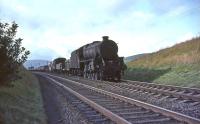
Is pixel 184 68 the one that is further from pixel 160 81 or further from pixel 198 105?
pixel 198 105

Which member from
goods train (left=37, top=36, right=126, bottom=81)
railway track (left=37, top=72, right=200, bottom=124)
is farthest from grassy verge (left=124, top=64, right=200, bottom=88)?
railway track (left=37, top=72, right=200, bottom=124)

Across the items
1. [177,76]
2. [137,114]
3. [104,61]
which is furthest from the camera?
[104,61]

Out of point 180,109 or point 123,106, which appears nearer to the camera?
point 180,109

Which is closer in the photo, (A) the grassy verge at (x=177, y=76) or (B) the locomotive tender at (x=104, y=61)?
(A) the grassy verge at (x=177, y=76)

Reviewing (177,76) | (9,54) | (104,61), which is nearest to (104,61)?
(104,61)

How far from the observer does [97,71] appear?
106ft

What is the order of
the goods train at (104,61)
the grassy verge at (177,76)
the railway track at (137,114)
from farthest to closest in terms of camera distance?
1. the goods train at (104,61)
2. the grassy verge at (177,76)
3. the railway track at (137,114)

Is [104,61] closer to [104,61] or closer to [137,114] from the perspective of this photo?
[104,61]

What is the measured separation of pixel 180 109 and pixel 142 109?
47.7 inches

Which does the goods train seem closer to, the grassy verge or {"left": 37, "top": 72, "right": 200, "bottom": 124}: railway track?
the grassy verge

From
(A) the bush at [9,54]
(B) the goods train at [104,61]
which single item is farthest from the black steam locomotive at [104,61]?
(A) the bush at [9,54]

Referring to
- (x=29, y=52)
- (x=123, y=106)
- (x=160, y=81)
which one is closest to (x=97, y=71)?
(x=160, y=81)

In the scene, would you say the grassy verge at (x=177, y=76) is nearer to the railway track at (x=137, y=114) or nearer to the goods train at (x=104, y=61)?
the goods train at (x=104, y=61)

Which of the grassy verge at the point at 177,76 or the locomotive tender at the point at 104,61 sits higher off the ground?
the locomotive tender at the point at 104,61
